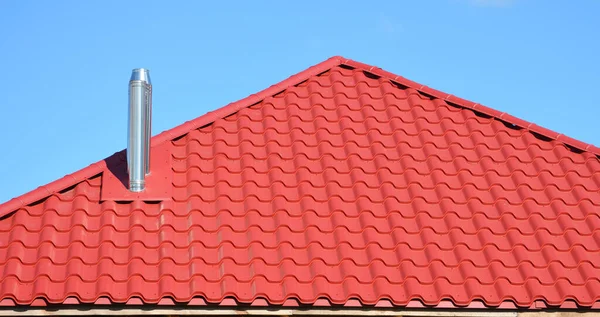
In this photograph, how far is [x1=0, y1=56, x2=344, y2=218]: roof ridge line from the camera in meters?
10.2

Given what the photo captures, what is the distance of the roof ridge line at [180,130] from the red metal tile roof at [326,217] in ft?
0.08

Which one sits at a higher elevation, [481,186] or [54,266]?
[481,186]

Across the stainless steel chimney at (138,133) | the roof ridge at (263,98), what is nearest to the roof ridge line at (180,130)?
the roof ridge at (263,98)

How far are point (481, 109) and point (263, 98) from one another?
2.99 meters

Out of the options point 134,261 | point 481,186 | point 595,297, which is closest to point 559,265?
point 595,297

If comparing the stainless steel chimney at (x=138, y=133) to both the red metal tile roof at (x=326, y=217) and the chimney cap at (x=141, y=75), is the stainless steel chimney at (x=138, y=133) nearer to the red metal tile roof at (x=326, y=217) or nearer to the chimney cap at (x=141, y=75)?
the chimney cap at (x=141, y=75)

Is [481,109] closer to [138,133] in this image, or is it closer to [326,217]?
[326,217]

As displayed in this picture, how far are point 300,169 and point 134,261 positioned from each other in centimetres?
248

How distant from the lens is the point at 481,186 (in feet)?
37.0

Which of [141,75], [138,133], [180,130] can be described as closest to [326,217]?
[138,133]

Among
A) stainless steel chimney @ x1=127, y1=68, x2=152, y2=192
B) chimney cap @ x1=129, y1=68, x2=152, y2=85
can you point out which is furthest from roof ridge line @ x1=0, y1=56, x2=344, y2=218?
chimney cap @ x1=129, y1=68, x2=152, y2=85

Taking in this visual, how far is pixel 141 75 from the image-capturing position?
10711 mm

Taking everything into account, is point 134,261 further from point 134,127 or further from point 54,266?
point 134,127

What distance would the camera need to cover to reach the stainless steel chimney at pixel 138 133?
34.2 ft
